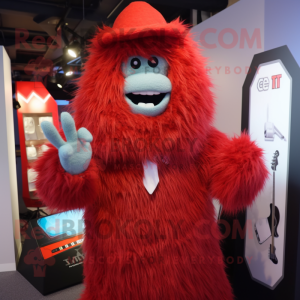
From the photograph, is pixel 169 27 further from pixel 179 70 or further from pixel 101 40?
pixel 101 40

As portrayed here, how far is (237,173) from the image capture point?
3.42ft

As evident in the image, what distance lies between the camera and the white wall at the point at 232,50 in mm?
1631

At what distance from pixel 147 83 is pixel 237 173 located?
1.58 ft

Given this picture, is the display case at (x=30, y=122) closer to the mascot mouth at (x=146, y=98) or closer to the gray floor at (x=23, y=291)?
the gray floor at (x=23, y=291)

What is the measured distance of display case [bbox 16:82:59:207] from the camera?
3482 millimetres

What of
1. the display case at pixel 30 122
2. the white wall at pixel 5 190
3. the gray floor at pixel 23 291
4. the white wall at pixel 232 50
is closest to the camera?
the white wall at pixel 232 50

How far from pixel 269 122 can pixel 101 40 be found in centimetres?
103

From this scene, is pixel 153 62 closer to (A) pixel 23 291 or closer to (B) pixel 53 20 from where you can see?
(A) pixel 23 291

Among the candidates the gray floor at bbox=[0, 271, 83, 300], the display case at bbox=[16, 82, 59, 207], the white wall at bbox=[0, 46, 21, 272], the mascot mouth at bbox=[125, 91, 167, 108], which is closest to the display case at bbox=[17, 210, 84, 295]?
the gray floor at bbox=[0, 271, 83, 300]

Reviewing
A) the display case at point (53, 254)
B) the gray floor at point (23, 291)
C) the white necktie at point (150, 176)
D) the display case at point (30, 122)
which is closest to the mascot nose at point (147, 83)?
the white necktie at point (150, 176)

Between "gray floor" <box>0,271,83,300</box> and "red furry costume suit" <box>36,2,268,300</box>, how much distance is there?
983 millimetres

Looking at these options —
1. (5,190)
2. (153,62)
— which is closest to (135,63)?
(153,62)

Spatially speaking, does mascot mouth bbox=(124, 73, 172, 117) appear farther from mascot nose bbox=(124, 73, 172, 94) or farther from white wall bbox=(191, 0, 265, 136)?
white wall bbox=(191, 0, 265, 136)

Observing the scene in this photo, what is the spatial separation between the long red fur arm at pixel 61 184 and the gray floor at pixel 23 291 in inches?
47.6
